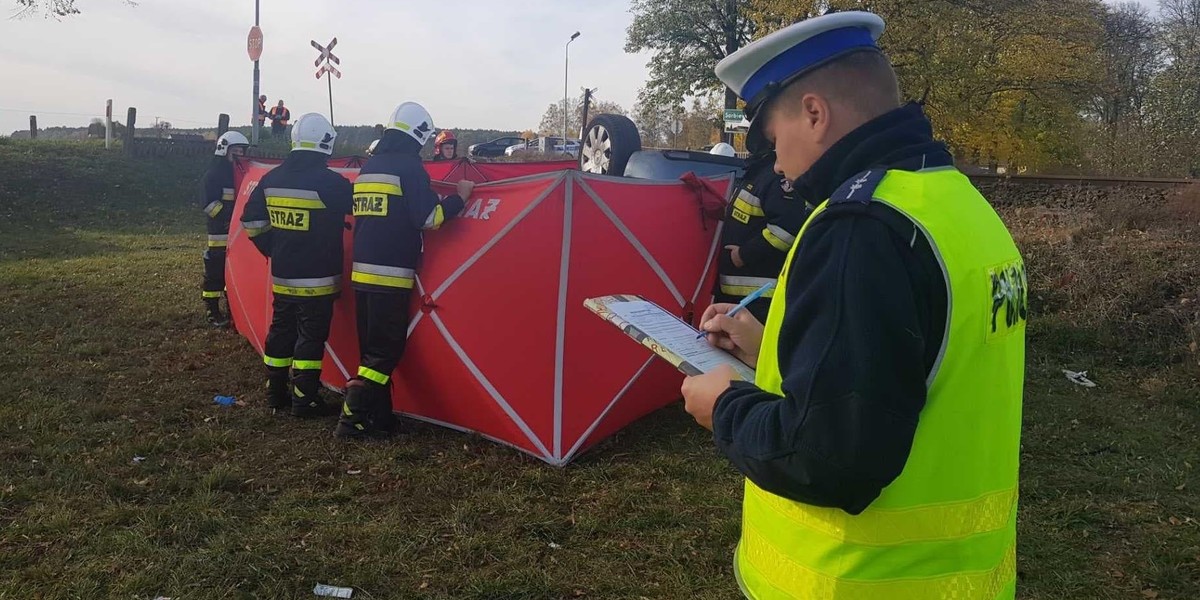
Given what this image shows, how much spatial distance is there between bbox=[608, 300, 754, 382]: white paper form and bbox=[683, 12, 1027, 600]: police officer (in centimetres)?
13

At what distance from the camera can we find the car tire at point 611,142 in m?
7.93

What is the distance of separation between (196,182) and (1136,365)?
21580mm

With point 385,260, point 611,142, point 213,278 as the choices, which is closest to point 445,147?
point 611,142

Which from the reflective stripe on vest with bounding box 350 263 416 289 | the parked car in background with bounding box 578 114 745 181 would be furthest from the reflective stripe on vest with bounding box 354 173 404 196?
the parked car in background with bounding box 578 114 745 181

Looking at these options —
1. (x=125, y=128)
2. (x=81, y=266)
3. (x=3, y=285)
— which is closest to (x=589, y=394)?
(x=3, y=285)

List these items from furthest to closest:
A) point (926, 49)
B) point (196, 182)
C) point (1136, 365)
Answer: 1. point (196, 182)
2. point (926, 49)
3. point (1136, 365)

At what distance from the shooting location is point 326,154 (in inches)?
227

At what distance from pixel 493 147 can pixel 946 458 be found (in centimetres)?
4044

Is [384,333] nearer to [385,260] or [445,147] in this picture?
[385,260]

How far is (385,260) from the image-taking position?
198 inches

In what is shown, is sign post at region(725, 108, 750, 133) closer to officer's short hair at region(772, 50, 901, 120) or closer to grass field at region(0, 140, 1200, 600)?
officer's short hair at region(772, 50, 901, 120)

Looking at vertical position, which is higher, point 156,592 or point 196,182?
point 196,182

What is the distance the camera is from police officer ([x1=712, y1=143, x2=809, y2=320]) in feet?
16.7

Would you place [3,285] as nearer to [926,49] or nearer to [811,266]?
[811,266]
